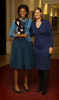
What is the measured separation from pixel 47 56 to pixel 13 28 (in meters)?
0.78

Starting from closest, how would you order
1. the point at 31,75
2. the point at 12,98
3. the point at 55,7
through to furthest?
the point at 12,98 < the point at 31,75 < the point at 55,7

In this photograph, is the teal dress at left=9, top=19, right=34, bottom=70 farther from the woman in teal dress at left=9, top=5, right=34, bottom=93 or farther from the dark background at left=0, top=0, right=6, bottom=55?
the dark background at left=0, top=0, right=6, bottom=55

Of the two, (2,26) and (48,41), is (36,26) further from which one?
(2,26)

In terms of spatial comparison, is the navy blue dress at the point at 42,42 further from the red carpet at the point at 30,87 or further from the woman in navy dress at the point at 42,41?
the red carpet at the point at 30,87

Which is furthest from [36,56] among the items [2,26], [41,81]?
[2,26]

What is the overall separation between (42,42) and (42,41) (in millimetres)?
18

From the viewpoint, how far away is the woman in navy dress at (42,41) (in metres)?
4.29

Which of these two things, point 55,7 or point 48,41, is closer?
point 48,41

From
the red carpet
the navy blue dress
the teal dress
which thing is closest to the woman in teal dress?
the teal dress

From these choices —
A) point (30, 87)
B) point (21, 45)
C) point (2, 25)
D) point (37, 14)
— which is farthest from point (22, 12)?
point (2, 25)

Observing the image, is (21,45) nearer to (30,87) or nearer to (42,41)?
(42,41)

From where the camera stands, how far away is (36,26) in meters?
4.35

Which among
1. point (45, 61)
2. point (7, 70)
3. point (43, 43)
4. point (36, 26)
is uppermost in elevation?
point (36, 26)

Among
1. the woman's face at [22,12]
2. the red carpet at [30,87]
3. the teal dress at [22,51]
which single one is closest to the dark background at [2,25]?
the red carpet at [30,87]
